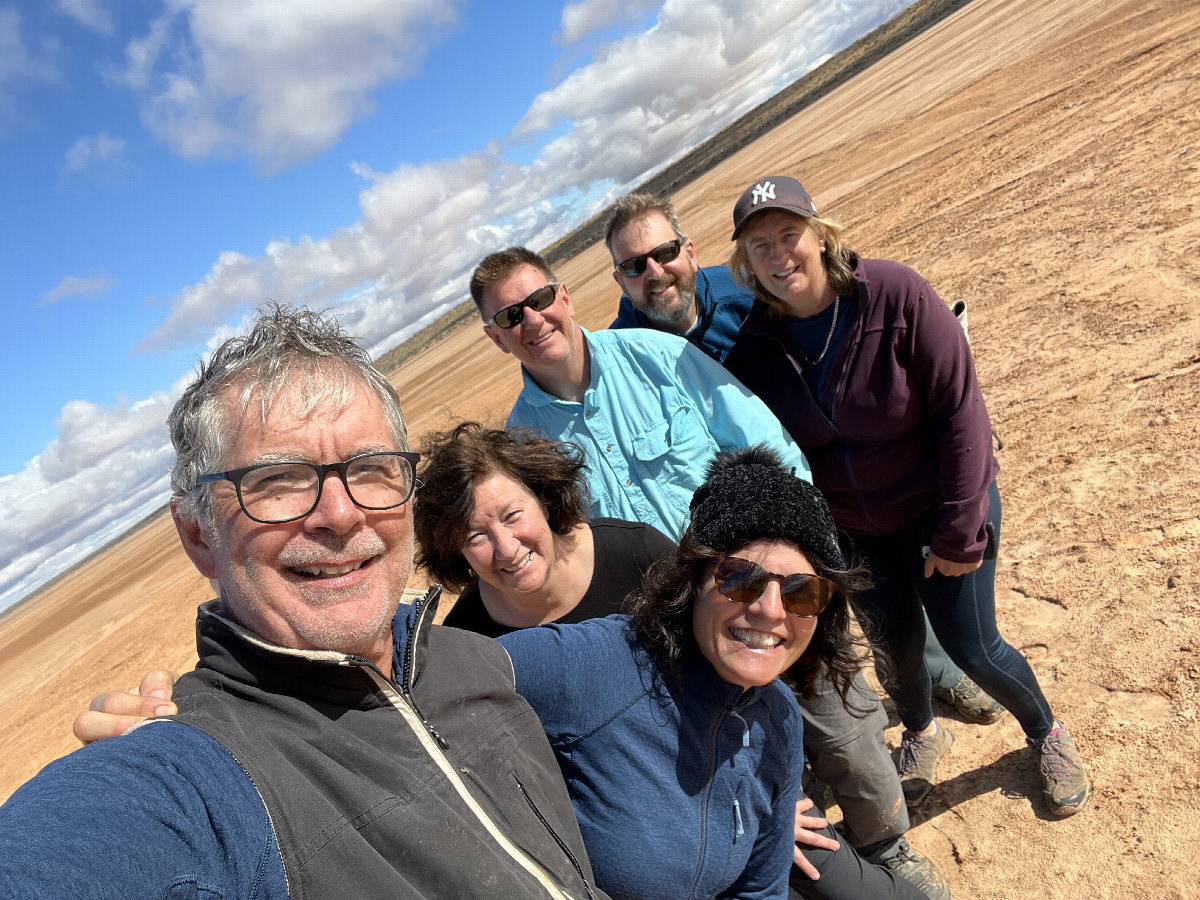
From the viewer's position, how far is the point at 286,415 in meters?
1.42

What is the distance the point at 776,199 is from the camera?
2.60m

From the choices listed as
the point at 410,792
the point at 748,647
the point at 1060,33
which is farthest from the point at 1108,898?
the point at 1060,33

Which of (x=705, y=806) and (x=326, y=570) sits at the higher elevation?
(x=326, y=570)

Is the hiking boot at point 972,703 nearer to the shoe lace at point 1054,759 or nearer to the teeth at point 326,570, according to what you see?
the shoe lace at point 1054,759

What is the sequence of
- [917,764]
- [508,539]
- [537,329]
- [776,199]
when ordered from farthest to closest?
[917,764] < [537,329] < [776,199] < [508,539]

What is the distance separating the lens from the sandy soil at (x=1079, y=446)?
10.1 feet

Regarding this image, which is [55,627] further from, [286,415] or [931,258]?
[286,415]

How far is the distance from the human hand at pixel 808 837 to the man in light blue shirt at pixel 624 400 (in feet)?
3.26

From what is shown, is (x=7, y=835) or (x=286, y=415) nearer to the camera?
(x=7, y=835)

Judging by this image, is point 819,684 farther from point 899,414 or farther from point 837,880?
point 899,414

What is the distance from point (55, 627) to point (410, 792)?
133 feet

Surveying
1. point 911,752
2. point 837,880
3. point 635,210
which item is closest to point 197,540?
point 837,880

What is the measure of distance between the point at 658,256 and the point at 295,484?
239 cm

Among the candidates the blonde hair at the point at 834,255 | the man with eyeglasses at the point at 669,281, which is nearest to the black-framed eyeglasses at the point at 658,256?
the man with eyeglasses at the point at 669,281
